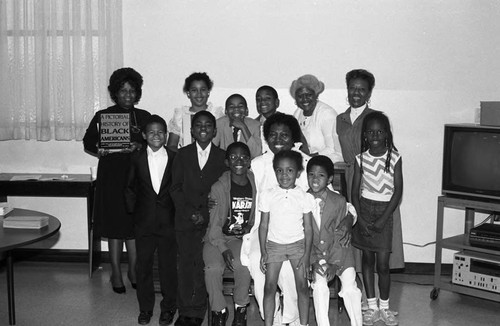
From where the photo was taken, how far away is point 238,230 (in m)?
4.29

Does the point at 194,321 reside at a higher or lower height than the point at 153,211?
lower

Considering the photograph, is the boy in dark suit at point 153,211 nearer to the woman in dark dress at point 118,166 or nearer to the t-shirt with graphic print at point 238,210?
the t-shirt with graphic print at point 238,210

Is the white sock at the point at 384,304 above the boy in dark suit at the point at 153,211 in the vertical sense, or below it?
below

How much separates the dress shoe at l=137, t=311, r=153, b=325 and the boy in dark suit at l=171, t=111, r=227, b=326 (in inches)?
9.2

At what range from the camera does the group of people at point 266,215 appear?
13.2 ft

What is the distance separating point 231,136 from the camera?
4.86m

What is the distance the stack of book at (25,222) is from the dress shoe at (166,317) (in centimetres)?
103

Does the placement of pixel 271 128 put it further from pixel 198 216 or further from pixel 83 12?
pixel 83 12

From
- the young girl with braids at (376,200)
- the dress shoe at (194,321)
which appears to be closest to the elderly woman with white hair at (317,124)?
the young girl with braids at (376,200)

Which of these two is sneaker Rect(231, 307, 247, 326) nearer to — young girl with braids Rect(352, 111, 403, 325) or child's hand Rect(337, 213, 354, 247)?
child's hand Rect(337, 213, 354, 247)

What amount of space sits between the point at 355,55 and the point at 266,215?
2.27 metres

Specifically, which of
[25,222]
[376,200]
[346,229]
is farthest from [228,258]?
[25,222]

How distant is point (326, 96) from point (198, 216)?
202 cm

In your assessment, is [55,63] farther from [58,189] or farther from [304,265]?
[304,265]
